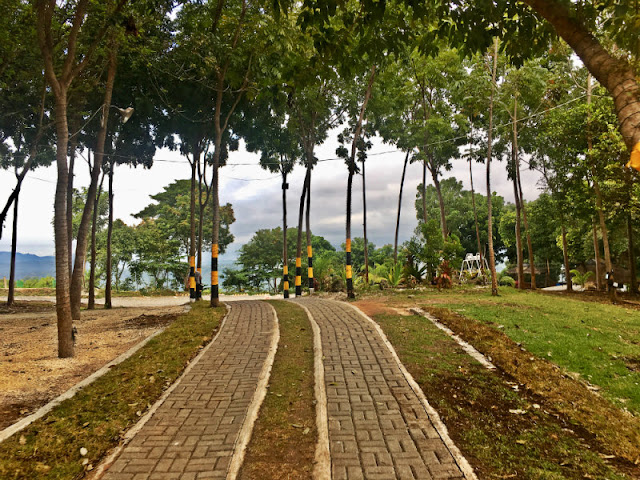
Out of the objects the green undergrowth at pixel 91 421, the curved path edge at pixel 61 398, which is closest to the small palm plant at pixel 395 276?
the green undergrowth at pixel 91 421

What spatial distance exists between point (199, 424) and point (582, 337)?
827 centimetres

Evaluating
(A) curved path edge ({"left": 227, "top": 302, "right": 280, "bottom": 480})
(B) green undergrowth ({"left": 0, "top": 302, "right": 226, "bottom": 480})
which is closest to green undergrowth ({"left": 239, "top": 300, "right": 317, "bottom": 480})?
(A) curved path edge ({"left": 227, "top": 302, "right": 280, "bottom": 480})

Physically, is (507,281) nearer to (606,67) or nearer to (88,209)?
(88,209)

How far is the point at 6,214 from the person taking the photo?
17297mm

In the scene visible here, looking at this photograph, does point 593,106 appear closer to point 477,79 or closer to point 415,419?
point 477,79

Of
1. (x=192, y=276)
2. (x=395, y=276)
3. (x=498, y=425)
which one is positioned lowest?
(x=498, y=425)

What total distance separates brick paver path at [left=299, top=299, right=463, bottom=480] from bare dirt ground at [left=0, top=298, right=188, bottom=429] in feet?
13.7

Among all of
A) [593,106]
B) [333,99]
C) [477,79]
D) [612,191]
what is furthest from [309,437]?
[333,99]

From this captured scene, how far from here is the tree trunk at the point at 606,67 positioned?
2.35 metres

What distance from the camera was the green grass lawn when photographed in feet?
A: 20.4

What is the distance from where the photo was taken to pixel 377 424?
4527 mm

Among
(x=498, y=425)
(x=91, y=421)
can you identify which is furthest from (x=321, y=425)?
(x=91, y=421)

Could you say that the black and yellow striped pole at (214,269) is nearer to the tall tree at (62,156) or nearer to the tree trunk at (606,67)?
the tall tree at (62,156)

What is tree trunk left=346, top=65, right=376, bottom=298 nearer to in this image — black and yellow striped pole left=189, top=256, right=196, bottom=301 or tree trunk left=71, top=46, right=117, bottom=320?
black and yellow striped pole left=189, top=256, right=196, bottom=301
